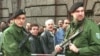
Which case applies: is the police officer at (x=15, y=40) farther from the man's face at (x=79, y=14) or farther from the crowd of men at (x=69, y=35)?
the man's face at (x=79, y=14)

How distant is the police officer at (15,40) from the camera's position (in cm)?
625

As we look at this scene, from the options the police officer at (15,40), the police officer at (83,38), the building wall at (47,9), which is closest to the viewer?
the police officer at (83,38)

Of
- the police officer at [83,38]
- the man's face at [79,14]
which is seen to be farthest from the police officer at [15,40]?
the man's face at [79,14]

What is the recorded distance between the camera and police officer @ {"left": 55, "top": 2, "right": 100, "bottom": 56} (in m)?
5.36

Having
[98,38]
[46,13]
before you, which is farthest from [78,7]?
[46,13]

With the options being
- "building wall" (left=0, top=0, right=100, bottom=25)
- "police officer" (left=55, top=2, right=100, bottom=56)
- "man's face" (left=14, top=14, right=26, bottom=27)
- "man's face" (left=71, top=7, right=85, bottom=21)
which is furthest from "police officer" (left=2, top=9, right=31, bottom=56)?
"building wall" (left=0, top=0, right=100, bottom=25)

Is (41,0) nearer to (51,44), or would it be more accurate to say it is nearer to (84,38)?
(51,44)

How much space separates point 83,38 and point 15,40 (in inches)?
50.1

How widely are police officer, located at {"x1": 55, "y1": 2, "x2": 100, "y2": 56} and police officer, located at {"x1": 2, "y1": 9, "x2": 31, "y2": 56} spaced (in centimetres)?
96

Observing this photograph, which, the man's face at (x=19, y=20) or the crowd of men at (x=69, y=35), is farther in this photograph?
→ the man's face at (x=19, y=20)

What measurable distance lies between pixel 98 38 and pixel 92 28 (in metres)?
0.15

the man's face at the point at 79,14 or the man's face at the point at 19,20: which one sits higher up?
the man's face at the point at 79,14

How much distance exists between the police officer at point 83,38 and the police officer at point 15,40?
96 centimetres

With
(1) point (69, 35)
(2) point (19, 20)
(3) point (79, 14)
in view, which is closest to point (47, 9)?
(2) point (19, 20)
